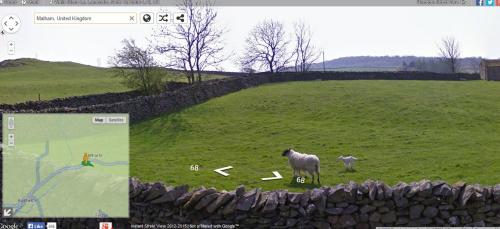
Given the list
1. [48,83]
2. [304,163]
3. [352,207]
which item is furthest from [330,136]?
[48,83]

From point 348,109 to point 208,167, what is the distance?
14.3m

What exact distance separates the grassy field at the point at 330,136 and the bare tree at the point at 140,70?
5.15 m

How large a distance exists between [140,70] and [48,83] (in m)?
19.2

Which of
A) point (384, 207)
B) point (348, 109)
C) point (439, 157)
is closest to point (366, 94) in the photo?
point (348, 109)

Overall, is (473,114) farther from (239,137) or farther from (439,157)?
(239,137)

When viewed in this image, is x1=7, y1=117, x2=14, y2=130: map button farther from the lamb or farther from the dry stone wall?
the lamb

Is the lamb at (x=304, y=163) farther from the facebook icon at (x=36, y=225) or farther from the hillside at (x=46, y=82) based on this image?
the hillside at (x=46, y=82)

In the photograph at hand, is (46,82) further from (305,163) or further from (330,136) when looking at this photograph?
(305,163)

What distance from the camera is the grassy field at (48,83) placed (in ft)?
135

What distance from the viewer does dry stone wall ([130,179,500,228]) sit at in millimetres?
8867

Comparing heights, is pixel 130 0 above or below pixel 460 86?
above

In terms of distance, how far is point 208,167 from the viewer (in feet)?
54.6

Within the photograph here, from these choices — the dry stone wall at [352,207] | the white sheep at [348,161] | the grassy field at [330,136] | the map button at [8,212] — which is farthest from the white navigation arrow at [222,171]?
the map button at [8,212]

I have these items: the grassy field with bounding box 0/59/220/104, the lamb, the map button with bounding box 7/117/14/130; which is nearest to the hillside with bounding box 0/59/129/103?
the grassy field with bounding box 0/59/220/104
